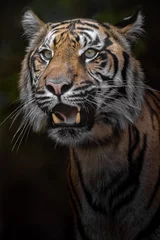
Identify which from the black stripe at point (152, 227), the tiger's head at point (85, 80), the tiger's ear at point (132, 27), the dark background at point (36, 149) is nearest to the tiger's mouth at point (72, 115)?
the tiger's head at point (85, 80)

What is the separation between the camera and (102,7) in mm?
2285

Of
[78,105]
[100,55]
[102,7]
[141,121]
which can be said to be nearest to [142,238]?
[141,121]

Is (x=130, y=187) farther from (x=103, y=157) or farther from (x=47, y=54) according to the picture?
(x=47, y=54)

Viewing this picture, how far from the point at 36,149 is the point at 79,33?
2.03ft

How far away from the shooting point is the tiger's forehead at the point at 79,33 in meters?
2.16

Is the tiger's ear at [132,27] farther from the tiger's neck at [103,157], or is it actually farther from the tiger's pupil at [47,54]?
the tiger's neck at [103,157]

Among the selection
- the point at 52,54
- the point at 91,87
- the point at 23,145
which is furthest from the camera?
the point at 23,145

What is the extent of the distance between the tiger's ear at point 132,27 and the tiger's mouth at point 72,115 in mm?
408

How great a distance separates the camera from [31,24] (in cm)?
235

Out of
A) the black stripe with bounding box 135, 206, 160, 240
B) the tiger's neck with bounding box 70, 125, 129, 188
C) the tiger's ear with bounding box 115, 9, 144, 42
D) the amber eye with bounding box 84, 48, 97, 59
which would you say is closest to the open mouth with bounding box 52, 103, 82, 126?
the tiger's neck with bounding box 70, 125, 129, 188

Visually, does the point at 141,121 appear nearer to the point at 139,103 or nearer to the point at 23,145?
the point at 139,103

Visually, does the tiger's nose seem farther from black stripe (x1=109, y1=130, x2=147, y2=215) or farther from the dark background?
black stripe (x1=109, y1=130, x2=147, y2=215)

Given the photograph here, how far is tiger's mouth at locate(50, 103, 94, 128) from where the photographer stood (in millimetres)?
2094

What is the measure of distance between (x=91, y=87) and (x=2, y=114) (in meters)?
0.61
